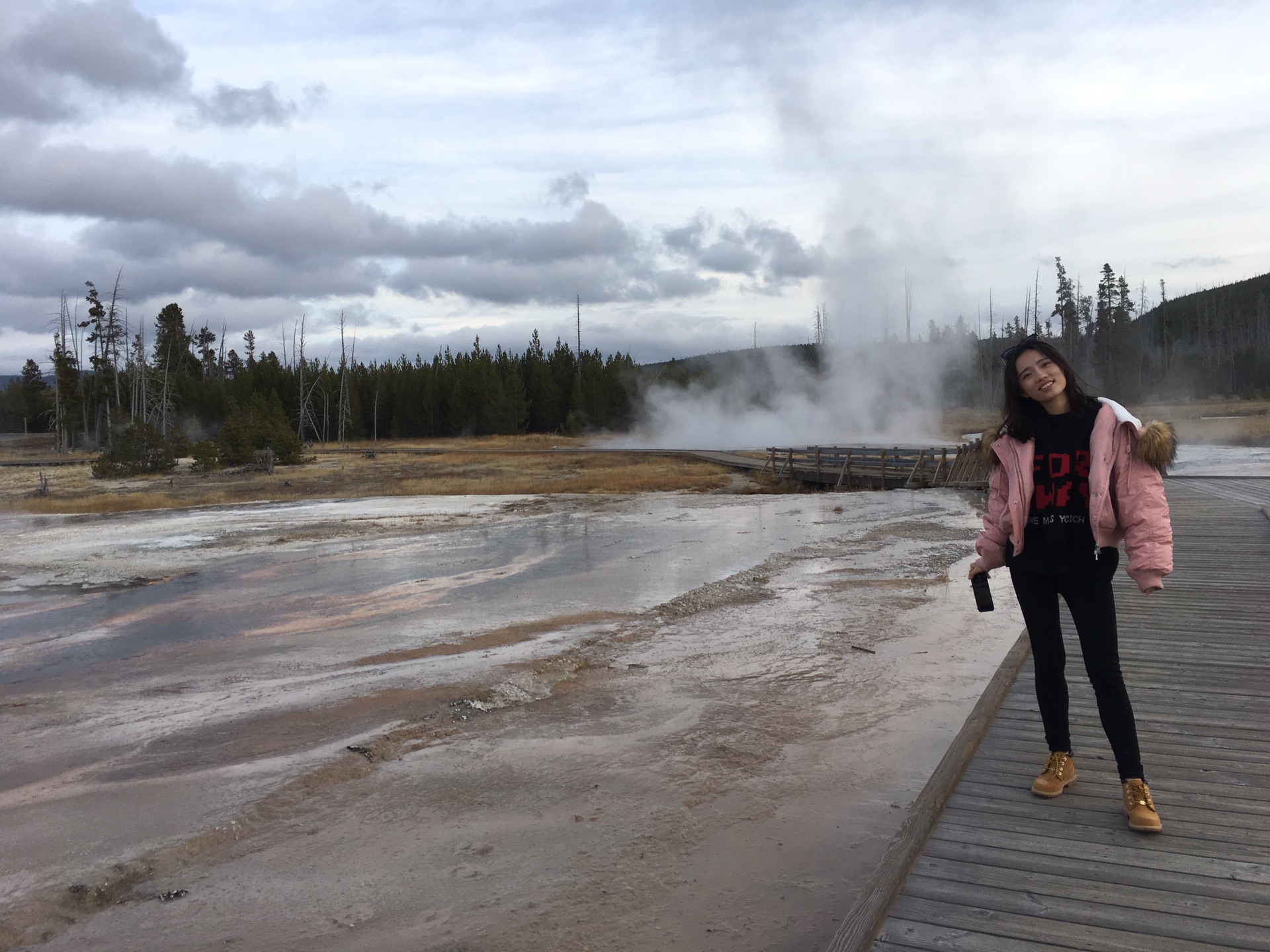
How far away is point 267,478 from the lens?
38.6 m

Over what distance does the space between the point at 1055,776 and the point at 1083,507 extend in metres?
1.27

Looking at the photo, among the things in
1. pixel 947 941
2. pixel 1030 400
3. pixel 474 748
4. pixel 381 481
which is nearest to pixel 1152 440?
pixel 1030 400

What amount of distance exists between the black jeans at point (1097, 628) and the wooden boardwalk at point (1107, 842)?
0.36 metres

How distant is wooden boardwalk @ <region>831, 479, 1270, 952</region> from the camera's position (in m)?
2.95

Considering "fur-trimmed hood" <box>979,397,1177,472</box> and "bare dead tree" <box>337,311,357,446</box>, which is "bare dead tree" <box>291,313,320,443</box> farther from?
"fur-trimmed hood" <box>979,397,1177,472</box>

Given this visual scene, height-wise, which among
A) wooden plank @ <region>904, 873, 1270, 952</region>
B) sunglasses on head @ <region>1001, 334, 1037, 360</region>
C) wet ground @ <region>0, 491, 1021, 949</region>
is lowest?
wet ground @ <region>0, 491, 1021, 949</region>

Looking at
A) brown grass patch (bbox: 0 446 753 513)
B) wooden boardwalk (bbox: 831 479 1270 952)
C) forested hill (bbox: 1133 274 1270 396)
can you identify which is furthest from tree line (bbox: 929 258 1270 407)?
wooden boardwalk (bbox: 831 479 1270 952)

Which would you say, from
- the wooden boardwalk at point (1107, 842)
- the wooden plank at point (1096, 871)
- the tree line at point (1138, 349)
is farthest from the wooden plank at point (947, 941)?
the tree line at point (1138, 349)

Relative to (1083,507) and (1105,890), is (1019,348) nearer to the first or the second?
(1083,507)

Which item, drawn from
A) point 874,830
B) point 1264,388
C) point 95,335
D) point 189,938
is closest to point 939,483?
point 874,830

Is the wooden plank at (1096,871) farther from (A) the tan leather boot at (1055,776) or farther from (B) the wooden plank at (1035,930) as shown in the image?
(A) the tan leather boot at (1055,776)

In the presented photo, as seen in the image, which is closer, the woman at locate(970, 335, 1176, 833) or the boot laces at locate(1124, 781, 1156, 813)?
the woman at locate(970, 335, 1176, 833)

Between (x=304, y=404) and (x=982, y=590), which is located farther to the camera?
(x=304, y=404)

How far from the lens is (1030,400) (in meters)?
3.61
